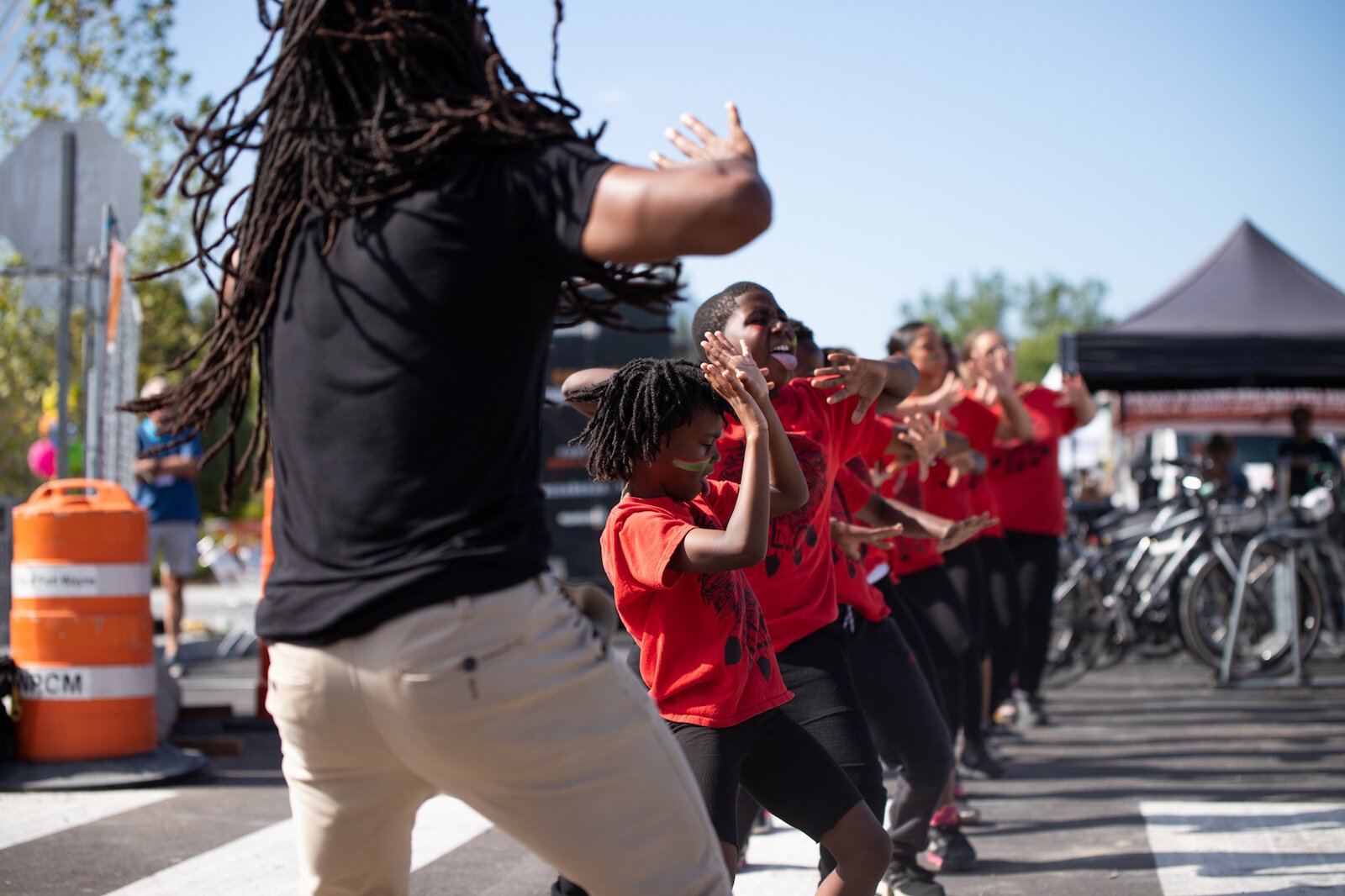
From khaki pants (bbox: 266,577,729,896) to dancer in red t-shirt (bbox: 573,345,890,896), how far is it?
100cm

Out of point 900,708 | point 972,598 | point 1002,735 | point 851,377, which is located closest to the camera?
point 851,377

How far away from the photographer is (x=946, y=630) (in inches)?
254

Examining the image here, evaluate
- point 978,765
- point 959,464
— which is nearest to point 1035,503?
point 978,765

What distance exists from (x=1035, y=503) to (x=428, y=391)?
675cm

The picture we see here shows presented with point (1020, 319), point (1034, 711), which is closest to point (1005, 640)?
point (1034, 711)

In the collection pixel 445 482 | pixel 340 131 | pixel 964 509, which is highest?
pixel 340 131

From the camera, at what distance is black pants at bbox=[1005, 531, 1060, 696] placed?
8.47m

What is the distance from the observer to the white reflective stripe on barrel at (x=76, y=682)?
687 cm

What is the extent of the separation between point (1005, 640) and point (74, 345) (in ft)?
51.4

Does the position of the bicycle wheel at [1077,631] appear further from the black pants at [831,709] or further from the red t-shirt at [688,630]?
the red t-shirt at [688,630]

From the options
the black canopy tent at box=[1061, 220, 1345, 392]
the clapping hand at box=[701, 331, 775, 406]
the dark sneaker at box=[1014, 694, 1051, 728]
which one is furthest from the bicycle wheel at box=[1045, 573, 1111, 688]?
the clapping hand at box=[701, 331, 775, 406]

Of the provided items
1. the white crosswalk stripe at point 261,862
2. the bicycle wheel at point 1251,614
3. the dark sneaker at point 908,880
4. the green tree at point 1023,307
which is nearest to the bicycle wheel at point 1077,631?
the bicycle wheel at point 1251,614

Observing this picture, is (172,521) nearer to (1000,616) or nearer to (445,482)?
(1000,616)

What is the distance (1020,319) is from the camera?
4311 inches
